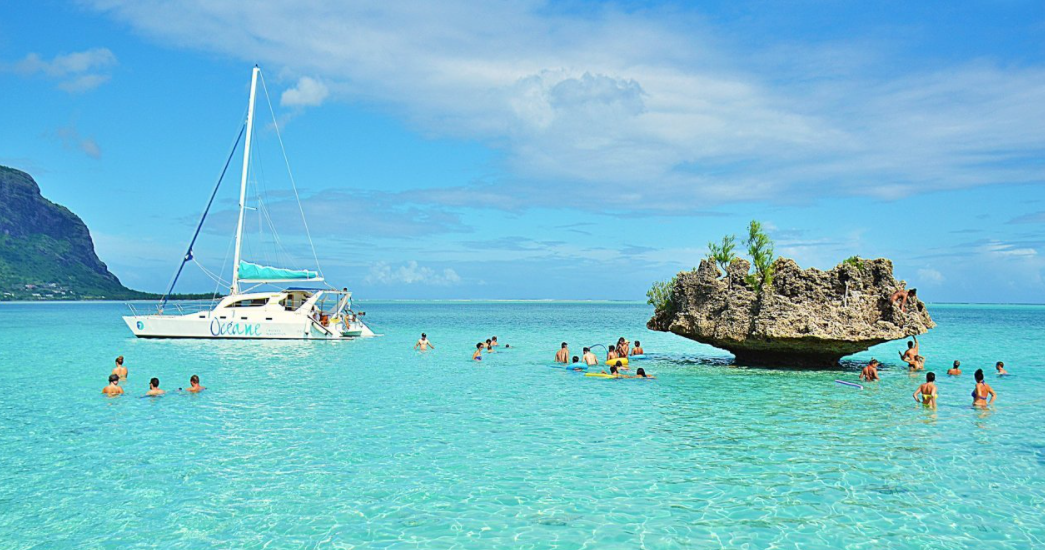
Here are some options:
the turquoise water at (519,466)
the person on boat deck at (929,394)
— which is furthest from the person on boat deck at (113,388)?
the person on boat deck at (929,394)

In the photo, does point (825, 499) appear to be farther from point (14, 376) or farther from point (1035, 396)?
point (14, 376)

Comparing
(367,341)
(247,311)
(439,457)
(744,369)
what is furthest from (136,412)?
(367,341)

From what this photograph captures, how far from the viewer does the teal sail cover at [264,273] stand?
3741 cm

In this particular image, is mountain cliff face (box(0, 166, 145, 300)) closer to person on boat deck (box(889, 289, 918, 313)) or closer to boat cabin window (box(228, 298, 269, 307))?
boat cabin window (box(228, 298, 269, 307))

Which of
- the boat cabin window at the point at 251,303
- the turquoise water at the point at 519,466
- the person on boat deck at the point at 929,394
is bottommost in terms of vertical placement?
the turquoise water at the point at 519,466

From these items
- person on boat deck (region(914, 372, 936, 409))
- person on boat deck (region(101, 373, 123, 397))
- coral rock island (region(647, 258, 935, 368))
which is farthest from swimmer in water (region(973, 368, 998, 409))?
person on boat deck (region(101, 373, 123, 397))

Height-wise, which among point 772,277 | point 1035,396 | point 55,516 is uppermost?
point 772,277

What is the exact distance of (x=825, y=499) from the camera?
942 cm

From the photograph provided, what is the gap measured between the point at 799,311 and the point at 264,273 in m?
28.2

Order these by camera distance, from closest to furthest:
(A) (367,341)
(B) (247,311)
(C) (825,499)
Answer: (C) (825,499) → (B) (247,311) → (A) (367,341)

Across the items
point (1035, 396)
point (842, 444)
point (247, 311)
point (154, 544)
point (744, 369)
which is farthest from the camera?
point (247, 311)

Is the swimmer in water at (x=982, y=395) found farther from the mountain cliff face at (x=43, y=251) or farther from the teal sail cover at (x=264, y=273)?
the mountain cliff face at (x=43, y=251)

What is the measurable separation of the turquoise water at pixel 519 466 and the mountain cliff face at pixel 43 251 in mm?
172218

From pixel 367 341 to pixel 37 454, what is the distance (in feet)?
95.4
